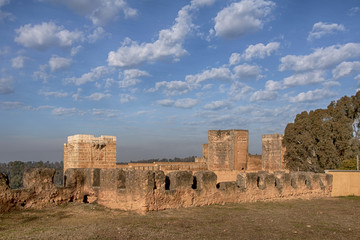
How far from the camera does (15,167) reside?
7288 cm

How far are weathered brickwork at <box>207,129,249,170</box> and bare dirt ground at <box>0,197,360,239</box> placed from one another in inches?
924

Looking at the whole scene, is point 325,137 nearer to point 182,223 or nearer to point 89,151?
point 89,151

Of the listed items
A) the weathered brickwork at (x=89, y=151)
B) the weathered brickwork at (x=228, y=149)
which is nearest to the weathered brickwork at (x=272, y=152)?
the weathered brickwork at (x=228, y=149)

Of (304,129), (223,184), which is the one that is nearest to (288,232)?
(223,184)

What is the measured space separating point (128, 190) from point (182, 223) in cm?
178

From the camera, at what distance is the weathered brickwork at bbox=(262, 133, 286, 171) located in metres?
32.0

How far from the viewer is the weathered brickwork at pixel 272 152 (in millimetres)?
31962

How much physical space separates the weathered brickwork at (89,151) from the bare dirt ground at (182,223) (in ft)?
17.7

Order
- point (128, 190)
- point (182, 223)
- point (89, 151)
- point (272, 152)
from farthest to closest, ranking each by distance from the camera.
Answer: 1. point (272, 152)
2. point (89, 151)
3. point (128, 190)
4. point (182, 223)

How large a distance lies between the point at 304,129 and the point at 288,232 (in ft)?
65.5

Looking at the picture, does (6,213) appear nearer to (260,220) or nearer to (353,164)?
(260,220)

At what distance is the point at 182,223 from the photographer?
20.2ft

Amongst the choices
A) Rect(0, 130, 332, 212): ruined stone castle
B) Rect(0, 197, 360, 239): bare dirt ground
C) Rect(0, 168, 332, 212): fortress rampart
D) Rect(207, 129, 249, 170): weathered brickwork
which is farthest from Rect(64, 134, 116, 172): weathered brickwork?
Rect(207, 129, 249, 170): weathered brickwork

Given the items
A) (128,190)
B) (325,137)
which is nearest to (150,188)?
(128,190)
